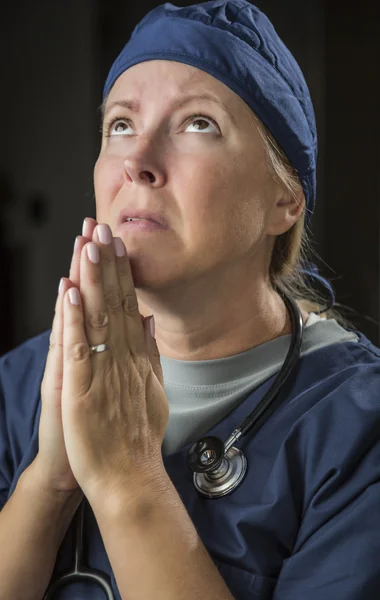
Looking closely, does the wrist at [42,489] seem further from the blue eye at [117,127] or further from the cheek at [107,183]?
the blue eye at [117,127]

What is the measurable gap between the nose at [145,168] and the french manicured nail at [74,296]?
0.19 m

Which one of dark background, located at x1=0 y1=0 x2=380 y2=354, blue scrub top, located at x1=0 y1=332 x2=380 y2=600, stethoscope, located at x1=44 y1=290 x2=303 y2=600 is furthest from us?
dark background, located at x1=0 y1=0 x2=380 y2=354

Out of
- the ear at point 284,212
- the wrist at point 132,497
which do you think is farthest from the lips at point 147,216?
the wrist at point 132,497

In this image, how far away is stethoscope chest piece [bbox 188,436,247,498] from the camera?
1.13m

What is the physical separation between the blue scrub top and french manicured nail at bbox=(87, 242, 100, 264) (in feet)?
1.12

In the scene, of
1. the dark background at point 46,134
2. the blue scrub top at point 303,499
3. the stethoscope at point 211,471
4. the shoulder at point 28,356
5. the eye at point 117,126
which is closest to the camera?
the blue scrub top at point 303,499

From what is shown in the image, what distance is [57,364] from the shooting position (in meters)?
1.15

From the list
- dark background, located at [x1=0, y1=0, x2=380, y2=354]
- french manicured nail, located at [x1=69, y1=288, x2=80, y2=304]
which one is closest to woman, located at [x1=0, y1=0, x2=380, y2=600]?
french manicured nail, located at [x1=69, y1=288, x2=80, y2=304]

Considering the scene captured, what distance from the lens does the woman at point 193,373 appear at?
1037 millimetres

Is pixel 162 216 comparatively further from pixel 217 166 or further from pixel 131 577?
pixel 131 577

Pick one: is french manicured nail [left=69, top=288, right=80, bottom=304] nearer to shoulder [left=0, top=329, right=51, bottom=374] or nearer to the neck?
the neck

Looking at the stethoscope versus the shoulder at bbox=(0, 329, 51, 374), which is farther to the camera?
the shoulder at bbox=(0, 329, 51, 374)

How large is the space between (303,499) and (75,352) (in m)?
0.38

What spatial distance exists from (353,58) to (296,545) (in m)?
1.36
